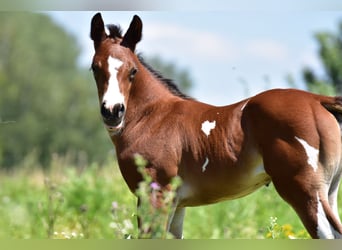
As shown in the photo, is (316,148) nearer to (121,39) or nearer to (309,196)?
(309,196)

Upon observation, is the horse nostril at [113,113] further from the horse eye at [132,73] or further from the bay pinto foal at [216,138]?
the horse eye at [132,73]

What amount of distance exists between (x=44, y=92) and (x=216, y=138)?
36.8m

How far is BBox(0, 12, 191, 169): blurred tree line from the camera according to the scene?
124ft

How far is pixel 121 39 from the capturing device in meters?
6.45

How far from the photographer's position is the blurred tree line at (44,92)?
Result: 124 ft

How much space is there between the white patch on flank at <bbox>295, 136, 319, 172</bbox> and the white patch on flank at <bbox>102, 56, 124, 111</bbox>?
153 centimetres

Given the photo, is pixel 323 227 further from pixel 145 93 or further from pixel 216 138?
pixel 145 93

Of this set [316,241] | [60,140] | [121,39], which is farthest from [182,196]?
[60,140]

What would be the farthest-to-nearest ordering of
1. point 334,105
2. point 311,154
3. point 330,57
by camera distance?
point 330,57 → point 334,105 → point 311,154

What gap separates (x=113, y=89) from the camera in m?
5.97

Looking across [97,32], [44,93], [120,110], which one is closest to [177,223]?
[120,110]

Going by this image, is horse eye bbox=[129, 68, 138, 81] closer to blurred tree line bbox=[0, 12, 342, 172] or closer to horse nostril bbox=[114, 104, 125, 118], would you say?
horse nostril bbox=[114, 104, 125, 118]

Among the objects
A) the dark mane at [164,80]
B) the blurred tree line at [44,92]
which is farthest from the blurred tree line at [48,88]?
the dark mane at [164,80]

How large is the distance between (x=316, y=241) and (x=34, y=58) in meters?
40.7
